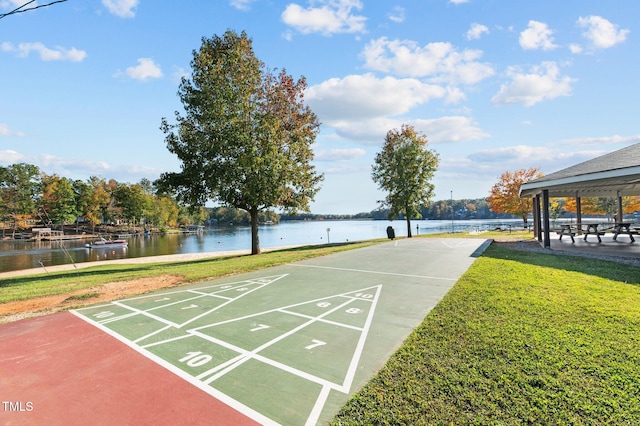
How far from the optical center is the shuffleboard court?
3.31m

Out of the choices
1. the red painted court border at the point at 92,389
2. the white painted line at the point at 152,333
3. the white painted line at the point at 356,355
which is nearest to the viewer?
the red painted court border at the point at 92,389

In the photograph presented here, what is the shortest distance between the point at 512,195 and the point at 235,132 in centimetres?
2819

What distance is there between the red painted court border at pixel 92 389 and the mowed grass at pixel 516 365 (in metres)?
1.57

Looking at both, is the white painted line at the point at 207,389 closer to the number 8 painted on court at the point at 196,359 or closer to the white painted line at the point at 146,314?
the number 8 painted on court at the point at 196,359

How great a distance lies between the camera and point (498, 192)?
107ft

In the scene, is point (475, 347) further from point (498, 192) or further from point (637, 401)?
point (498, 192)

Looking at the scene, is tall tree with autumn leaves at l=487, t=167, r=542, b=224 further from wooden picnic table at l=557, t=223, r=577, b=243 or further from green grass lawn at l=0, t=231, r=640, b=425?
green grass lawn at l=0, t=231, r=640, b=425

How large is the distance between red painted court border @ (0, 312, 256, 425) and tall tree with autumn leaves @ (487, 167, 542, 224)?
34.4m

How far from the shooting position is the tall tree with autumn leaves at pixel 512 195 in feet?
102

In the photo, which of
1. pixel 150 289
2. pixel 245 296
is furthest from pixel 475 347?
pixel 150 289

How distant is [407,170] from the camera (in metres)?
26.8

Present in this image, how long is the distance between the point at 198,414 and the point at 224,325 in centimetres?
Result: 234

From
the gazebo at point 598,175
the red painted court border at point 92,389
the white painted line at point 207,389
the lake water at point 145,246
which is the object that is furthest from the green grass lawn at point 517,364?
the lake water at point 145,246

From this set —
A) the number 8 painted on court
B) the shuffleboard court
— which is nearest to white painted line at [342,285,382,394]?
the shuffleboard court
